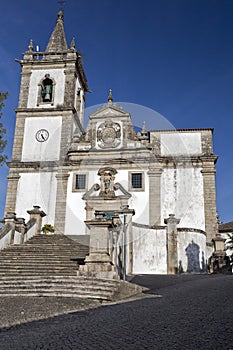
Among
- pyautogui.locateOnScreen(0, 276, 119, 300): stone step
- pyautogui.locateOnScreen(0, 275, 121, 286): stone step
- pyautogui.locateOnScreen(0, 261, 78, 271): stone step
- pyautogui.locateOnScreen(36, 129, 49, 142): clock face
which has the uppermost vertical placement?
pyautogui.locateOnScreen(36, 129, 49, 142): clock face

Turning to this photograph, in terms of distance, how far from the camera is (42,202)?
21.0 metres

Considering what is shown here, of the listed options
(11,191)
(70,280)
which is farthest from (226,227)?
(70,280)

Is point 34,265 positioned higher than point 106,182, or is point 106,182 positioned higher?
point 106,182

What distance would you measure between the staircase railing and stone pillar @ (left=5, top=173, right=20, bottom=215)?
3.09 meters

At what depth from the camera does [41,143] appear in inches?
905

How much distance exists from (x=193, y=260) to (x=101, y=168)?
289 inches

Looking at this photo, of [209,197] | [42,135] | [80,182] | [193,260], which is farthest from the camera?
[42,135]

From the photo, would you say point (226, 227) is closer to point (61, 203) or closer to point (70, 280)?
point (61, 203)

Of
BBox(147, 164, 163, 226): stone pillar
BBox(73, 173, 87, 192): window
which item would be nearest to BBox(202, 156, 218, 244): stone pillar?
BBox(147, 164, 163, 226): stone pillar

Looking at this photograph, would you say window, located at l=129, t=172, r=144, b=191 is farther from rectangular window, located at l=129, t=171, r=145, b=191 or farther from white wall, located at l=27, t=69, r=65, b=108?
white wall, located at l=27, t=69, r=65, b=108

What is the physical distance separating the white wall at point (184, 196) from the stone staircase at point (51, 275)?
655 centimetres

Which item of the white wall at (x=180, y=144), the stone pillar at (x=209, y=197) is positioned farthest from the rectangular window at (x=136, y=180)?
the stone pillar at (x=209, y=197)

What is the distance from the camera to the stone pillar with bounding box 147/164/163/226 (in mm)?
19266

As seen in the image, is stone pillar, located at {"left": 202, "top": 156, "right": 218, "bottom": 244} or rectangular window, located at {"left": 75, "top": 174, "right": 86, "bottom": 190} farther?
rectangular window, located at {"left": 75, "top": 174, "right": 86, "bottom": 190}
